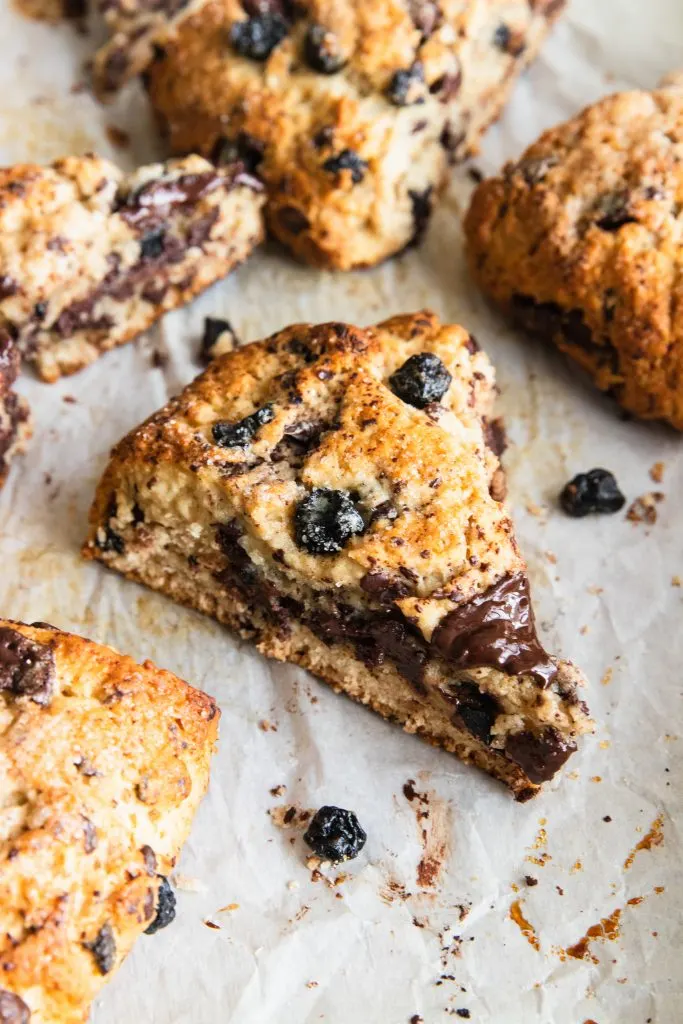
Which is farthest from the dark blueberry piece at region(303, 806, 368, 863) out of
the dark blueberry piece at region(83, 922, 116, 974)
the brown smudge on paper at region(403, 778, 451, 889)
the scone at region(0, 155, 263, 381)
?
the scone at region(0, 155, 263, 381)

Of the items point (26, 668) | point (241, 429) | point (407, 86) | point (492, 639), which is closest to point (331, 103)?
point (407, 86)

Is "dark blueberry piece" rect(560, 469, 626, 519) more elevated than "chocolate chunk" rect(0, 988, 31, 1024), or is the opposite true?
"dark blueberry piece" rect(560, 469, 626, 519)

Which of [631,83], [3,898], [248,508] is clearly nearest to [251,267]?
[248,508]

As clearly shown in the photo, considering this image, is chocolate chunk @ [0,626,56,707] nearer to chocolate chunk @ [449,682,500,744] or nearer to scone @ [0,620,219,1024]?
scone @ [0,620,219,1024]

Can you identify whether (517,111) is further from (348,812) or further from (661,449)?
(348,812)

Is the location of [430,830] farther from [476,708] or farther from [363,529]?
[363,529]

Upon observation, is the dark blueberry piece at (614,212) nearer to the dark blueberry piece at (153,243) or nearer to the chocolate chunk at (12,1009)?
the dark blueberry piece at (153,243)
